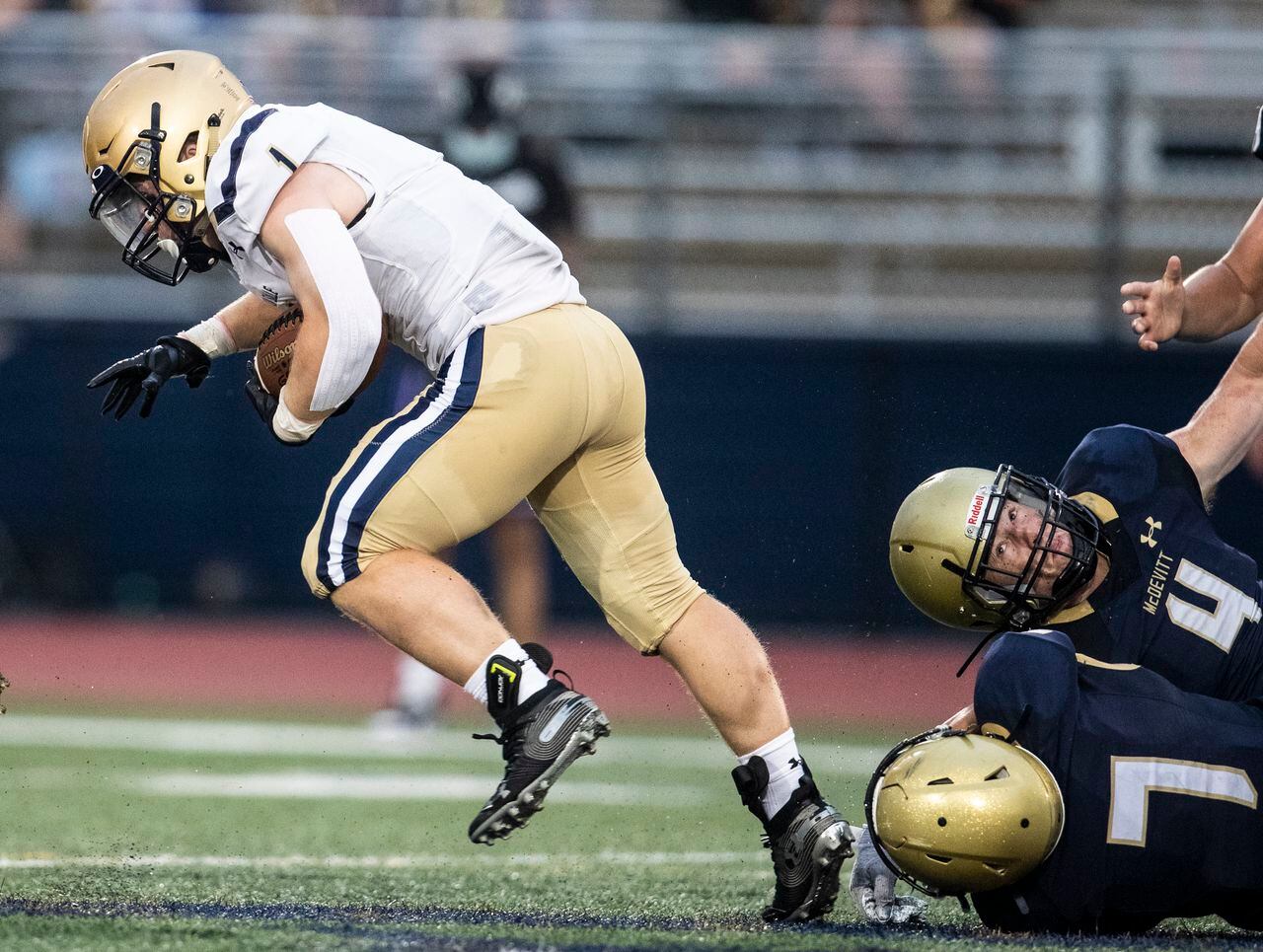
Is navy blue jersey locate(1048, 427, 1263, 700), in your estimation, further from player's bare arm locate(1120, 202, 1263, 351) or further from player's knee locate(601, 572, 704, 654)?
player's knee locate(601, 572, 704, 654)

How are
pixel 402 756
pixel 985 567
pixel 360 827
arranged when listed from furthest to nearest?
pixel 402 756 < pixel 360 827 < pixel 985 567

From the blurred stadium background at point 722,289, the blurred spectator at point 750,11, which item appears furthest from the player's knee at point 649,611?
the blurred spectator at point 750,11

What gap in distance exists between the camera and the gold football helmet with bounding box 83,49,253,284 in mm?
3172

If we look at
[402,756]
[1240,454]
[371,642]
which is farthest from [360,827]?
[371,642]

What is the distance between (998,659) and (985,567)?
267 mm

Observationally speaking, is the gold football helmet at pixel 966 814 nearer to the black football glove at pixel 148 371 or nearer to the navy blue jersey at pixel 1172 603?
the navy blue jersey at pixel 1172 603

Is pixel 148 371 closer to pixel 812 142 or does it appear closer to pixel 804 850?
pixel 804 850

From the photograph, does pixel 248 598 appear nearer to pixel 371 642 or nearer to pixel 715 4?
pixel 371 642

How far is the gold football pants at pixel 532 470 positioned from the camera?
3.00m

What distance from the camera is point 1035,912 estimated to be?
2.89 meters

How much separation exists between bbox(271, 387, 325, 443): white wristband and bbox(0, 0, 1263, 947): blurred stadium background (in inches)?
157

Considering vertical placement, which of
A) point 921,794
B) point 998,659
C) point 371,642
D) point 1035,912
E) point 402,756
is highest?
point 998,659

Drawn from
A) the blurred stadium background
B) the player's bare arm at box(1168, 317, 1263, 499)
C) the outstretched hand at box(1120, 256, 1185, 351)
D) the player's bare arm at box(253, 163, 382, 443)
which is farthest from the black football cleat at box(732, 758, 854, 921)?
the blurred stadium background

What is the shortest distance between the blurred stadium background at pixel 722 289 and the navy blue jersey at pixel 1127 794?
13.6 ft
